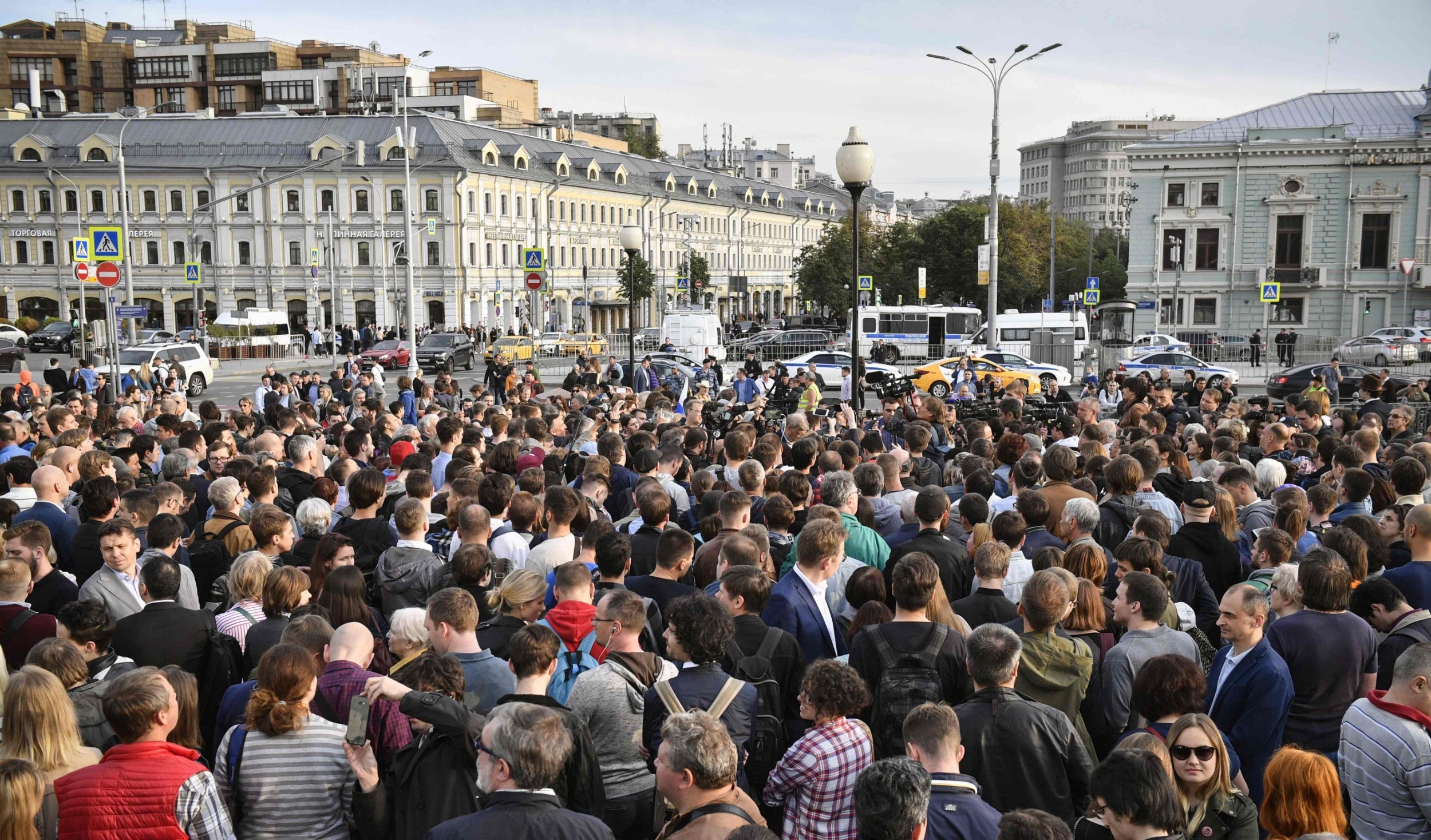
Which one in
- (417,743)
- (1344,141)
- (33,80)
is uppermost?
(33,80)

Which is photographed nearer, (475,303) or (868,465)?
(868,465)

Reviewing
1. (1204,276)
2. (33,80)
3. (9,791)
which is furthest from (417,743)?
(33,80)

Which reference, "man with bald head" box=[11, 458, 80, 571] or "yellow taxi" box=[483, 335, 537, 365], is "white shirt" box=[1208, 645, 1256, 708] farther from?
"yellow taxi" box=[483, 335, 537, 365]

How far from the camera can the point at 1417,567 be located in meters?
6.46

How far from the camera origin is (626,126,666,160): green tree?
407 feet

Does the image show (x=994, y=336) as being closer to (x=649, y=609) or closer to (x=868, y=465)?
(x=868, y=465)

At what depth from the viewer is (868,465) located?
28.0ft

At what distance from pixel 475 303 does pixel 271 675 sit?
68.2 m

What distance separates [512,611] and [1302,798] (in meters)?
3.52

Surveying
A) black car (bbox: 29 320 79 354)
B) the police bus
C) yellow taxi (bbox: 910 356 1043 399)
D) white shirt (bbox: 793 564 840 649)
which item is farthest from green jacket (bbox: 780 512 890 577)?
black car (bbox: 29 320 79 354)

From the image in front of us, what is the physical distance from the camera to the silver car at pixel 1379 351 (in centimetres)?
3972

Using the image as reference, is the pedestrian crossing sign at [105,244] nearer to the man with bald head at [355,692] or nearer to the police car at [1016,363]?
the man with bald head at [355,692]

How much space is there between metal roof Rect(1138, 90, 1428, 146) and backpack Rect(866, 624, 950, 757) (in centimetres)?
5230

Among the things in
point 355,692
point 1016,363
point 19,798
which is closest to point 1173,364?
point 1016,363
